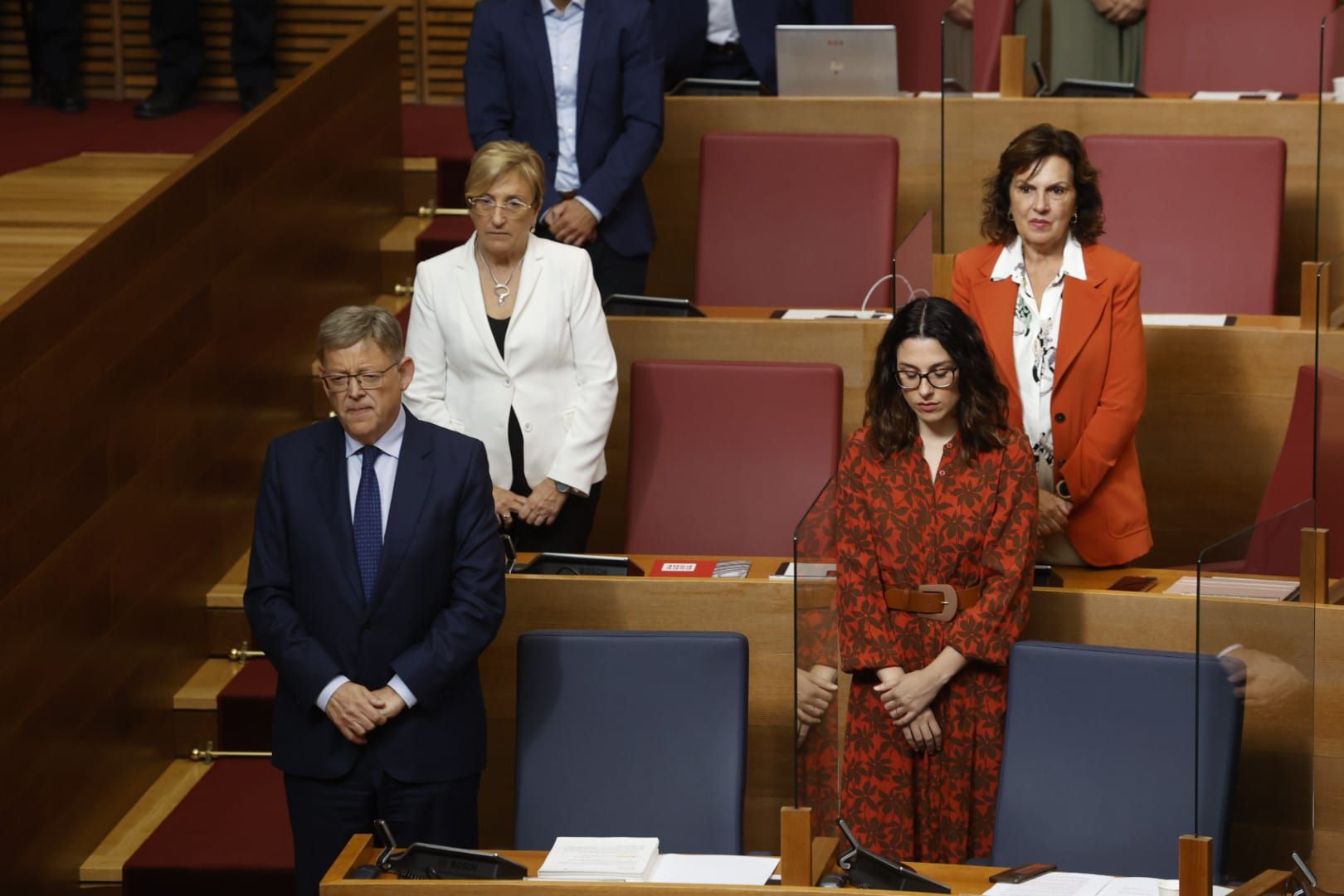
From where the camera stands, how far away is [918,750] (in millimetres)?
1993

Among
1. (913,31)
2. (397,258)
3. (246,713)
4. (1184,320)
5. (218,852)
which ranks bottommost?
(218,852)

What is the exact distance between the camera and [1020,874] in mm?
1700

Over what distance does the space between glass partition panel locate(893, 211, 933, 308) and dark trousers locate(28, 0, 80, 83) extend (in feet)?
8.08

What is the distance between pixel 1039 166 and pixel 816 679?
863mm

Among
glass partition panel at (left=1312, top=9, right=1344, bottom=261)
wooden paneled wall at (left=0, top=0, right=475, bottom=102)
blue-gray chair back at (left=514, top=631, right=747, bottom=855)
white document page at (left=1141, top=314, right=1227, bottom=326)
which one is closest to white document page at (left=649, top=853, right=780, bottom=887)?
blue-gray chair back at (left=514, top=631, right=747, bottom=855)

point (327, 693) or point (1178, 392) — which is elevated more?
point (1178, 392)

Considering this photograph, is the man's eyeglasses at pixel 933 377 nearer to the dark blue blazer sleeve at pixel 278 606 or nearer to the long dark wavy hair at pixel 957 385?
the long dark wavy hair at pixel 957 385

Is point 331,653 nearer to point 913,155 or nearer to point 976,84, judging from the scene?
point 913,155

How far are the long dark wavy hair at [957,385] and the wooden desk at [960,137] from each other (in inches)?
43.5

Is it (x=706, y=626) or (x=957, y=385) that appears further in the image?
(x=706, y=626)

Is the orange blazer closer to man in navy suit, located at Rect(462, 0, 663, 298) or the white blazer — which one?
the white blazer

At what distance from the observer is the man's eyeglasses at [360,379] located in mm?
1893

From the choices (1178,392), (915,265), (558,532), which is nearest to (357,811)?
(558,532)

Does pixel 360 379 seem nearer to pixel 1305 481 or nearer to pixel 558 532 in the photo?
pixel 558 532
